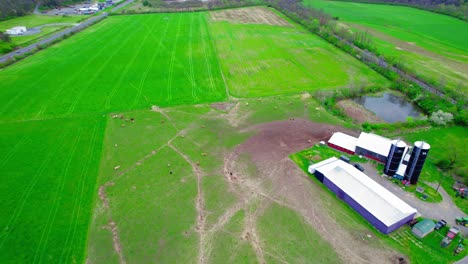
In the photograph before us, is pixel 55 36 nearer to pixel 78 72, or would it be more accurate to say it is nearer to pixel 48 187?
pixel 78 72

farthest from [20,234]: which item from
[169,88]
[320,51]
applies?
[320,51]

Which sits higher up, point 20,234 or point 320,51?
point 320,51

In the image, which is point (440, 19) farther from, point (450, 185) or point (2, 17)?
point (2, 17)

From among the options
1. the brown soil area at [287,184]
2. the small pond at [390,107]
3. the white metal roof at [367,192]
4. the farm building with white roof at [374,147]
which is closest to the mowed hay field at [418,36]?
the small pond at [390,107]

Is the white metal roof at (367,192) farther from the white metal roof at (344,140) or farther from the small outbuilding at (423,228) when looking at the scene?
the white metal roof at (344,140)

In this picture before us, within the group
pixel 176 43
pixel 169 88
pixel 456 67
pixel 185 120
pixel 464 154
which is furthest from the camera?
pixel 176 43

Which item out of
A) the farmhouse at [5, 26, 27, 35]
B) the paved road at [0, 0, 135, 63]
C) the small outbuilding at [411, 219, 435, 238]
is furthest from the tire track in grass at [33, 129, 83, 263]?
the farmhouse at [5, 26, 27, 35]
